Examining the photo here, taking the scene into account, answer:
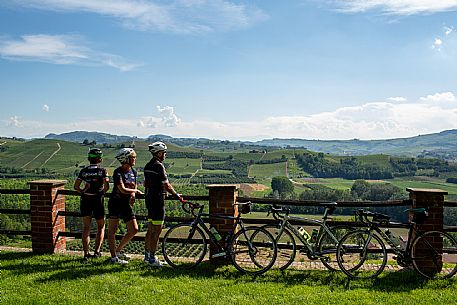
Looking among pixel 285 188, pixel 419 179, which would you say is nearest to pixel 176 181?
pixel 285 188

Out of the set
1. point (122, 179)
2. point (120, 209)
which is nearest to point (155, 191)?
point (122, 179)

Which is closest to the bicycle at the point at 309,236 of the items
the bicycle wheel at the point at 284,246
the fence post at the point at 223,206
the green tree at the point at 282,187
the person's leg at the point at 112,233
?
the bicycle wheel at the point at 284,246

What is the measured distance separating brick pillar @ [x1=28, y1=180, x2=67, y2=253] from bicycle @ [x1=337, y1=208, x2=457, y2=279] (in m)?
5.25

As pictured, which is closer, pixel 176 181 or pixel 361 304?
pixel 361 304

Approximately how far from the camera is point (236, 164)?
127375mm

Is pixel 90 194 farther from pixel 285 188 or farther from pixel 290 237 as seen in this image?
pixel 285 188

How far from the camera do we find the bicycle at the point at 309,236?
641 cm

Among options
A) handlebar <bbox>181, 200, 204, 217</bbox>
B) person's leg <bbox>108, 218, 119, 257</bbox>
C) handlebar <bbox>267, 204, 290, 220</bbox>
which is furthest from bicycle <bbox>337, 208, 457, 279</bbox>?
person's leg <bbox>108, 218, 119, 257</bbox>

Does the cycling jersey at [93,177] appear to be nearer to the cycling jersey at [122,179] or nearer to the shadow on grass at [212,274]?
the cycling jersey at [122,179]

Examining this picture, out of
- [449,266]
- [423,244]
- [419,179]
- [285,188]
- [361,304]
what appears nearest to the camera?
[361,304]

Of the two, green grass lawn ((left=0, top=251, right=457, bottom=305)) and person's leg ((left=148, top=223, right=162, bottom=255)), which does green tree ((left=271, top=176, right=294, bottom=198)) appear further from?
green grass lawn ((left=0, top=251, right=457, bottom=305))

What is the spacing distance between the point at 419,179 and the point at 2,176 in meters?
103

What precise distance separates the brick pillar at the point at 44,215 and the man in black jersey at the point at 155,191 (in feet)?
6.95

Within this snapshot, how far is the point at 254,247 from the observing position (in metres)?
6.53
